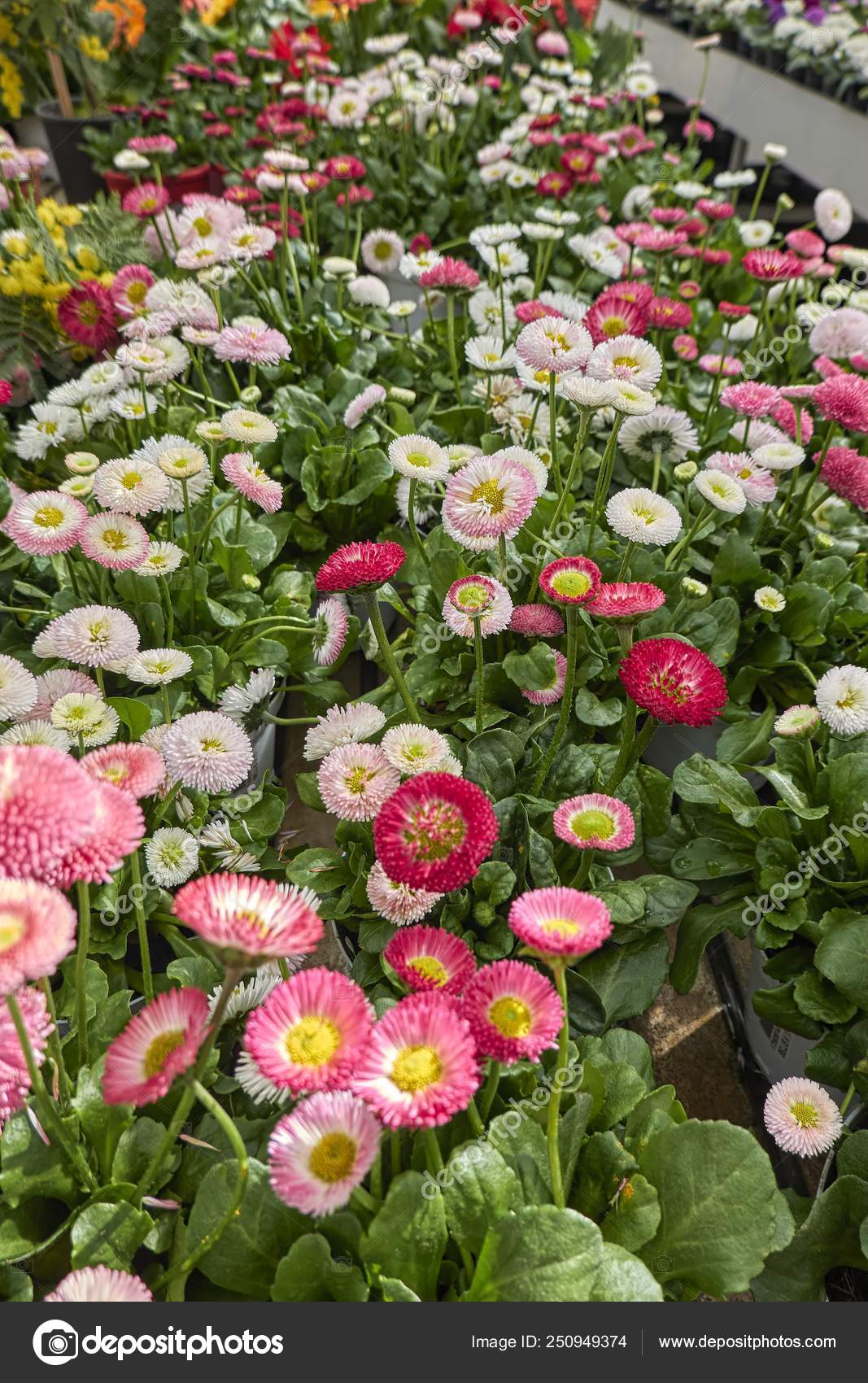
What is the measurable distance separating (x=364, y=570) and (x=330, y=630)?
0.39 m

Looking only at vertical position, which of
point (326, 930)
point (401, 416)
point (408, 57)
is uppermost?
point (408, 57)

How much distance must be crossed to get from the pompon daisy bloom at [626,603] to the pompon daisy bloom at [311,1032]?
0.40 meters

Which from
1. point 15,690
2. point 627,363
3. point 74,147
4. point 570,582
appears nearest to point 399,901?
point 570,582

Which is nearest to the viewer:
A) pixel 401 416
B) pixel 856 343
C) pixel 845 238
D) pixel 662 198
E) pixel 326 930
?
pixel 326 930

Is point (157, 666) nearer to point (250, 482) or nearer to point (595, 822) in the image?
point (250, 482)

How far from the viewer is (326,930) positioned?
110cm

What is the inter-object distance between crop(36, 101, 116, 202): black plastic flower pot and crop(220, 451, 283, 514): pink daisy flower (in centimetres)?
256

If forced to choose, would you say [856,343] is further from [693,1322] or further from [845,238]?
[845,238]

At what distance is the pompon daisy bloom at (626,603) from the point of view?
32.8 inches

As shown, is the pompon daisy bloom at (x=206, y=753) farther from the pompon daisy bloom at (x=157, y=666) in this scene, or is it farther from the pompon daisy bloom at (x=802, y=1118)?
the pompon daisy bloom at (x=802, y=1118)

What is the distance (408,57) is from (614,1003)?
2.59 meters

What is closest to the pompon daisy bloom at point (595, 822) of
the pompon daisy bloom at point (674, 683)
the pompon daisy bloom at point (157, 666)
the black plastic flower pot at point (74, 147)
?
the pompon daisy bloom at point (674, 683)

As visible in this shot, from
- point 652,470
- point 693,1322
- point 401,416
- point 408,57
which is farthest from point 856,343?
point 408,57

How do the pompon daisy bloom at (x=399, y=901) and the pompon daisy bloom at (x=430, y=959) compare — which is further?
the pompon daisy bloom at (x=399, y=901)
